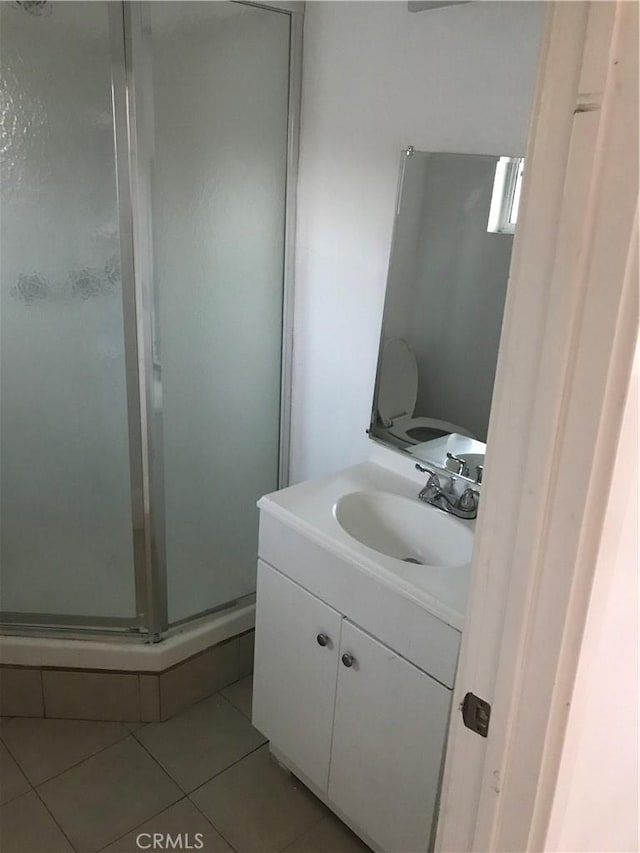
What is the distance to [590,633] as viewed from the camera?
78 cm

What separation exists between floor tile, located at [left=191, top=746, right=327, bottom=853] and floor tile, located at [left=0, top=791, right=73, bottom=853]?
0.34 meters

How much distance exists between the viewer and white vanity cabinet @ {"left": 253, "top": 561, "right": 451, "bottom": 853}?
4.97 feet

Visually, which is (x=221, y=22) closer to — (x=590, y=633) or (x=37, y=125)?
(x=37, y=125)

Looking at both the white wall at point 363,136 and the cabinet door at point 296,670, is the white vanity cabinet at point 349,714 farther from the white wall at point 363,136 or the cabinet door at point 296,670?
the white wall at point 363,136

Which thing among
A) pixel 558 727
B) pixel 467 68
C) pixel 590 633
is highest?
pixel 467 68

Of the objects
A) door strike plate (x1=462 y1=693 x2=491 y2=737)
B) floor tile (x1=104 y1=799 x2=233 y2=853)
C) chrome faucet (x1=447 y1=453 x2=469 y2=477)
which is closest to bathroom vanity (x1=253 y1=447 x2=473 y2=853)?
chrome faucet (x1=447 y1=453 x2=469 y2=477)

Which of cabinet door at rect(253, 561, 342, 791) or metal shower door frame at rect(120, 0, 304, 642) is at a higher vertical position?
metal shower door frame at rect(120, 0, 304, 642)

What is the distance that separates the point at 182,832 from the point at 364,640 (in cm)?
72

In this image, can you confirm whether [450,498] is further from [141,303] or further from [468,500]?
[141,303]

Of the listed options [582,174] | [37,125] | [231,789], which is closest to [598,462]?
[582,174]

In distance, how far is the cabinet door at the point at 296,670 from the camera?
5.54ft

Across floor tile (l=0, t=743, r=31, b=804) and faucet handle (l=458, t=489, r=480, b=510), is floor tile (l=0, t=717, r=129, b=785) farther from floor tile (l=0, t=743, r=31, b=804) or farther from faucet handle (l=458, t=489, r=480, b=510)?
faucet handle (l=458, t=489, r=480, b=510)

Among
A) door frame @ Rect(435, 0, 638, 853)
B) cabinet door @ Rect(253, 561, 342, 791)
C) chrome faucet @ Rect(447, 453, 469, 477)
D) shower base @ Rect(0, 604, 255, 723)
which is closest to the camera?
door frame @ Rect(435, 0, 638, 853)

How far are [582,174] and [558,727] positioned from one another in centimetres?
57
